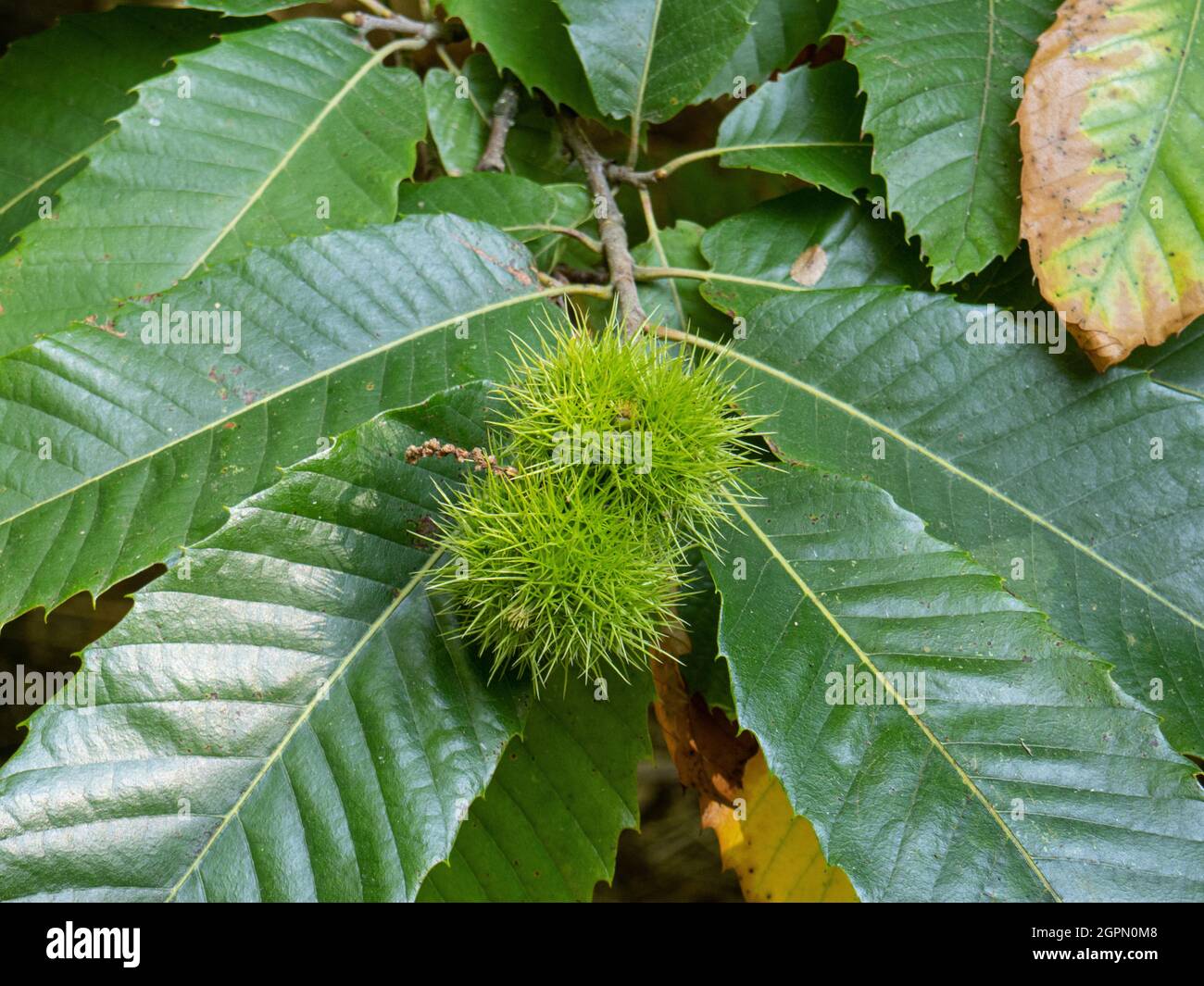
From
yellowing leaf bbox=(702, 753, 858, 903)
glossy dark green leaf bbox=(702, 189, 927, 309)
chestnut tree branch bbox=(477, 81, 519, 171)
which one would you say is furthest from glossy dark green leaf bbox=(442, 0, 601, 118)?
yellowing leaf bbox=(702, 753, 858, 903)

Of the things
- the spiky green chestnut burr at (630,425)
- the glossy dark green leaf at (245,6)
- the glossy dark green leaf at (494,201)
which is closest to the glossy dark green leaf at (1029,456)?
the spiky green chestnut burr at (630,425)

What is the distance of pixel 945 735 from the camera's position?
0.84 meters

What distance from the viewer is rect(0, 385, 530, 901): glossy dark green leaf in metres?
0.75

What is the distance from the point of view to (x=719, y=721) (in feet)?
3.82

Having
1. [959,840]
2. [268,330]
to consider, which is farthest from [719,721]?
[268,330]

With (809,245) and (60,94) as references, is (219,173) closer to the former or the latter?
(60,94)

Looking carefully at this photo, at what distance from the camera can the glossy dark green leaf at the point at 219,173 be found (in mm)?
1052

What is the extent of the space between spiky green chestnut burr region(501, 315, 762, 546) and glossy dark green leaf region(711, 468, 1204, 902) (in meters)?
0.14

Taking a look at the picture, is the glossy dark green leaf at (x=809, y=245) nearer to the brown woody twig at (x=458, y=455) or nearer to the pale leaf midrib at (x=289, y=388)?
the pale leaf midrib at (x=289, y=388)

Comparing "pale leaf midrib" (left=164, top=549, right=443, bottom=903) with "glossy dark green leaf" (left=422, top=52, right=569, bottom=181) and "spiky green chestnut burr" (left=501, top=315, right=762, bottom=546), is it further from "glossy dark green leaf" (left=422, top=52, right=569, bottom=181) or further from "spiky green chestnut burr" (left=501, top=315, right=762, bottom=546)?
"glossy dark green leaf" (left=422, top=52, right=569, bottom=181)

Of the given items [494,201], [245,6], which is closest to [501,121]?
[494,201]

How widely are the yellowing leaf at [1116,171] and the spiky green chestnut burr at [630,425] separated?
41 cm

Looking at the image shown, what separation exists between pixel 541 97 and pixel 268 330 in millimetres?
570
